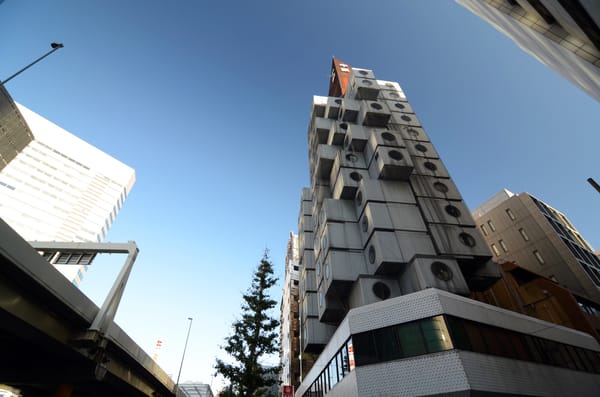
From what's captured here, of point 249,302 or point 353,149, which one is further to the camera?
point 353,149

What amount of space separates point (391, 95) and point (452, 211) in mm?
21968

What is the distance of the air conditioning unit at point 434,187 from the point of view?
30.3m

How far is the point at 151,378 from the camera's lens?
20.0 meters

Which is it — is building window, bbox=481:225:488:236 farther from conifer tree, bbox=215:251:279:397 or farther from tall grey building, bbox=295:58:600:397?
conifer tree, bbox=215:251:279:397

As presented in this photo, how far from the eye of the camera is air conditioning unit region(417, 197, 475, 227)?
2794 centimetres

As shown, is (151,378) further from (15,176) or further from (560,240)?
(15,176)

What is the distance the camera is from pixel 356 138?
35219 mm

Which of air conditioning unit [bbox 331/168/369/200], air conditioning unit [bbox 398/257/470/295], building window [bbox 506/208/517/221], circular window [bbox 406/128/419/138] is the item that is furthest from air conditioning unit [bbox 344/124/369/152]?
building window [bbox 506/208/517/221]

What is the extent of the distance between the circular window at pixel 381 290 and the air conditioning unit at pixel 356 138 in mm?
17935

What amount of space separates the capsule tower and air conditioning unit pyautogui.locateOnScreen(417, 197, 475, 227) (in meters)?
0.11

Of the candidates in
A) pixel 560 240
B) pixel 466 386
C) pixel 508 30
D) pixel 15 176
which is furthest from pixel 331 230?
pixel 15 176

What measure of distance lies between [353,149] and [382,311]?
22940 millimetres

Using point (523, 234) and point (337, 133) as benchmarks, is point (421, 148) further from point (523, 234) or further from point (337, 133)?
point (523, 234)

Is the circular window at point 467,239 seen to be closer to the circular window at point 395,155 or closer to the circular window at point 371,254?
the circular window at point 371,254
